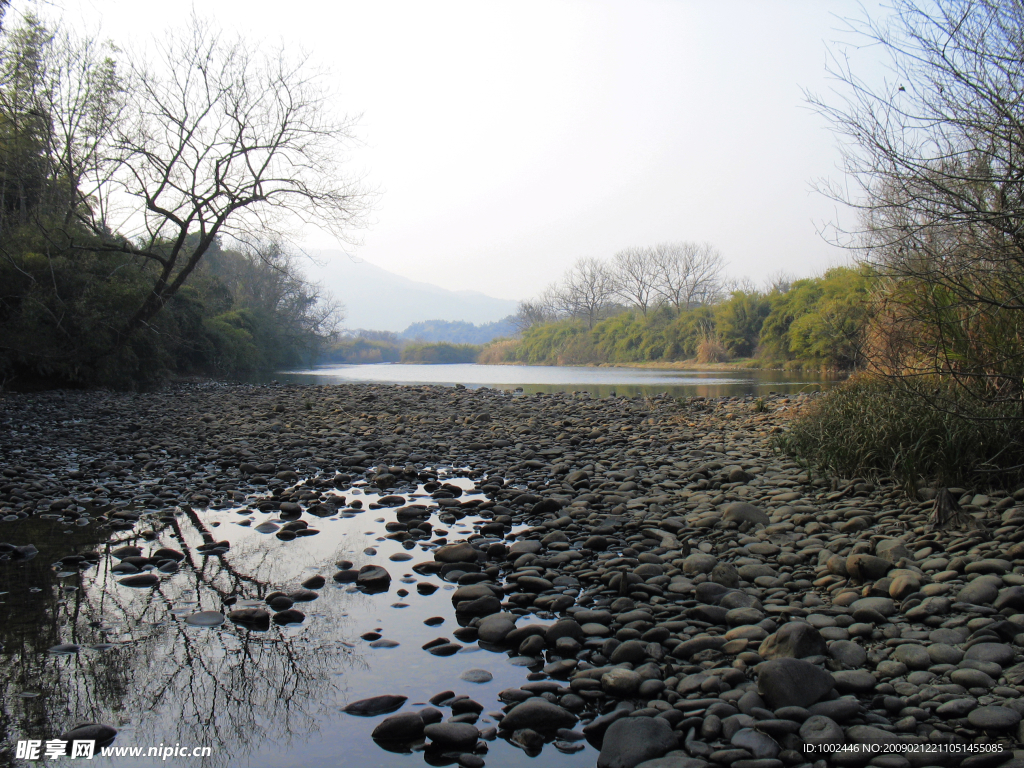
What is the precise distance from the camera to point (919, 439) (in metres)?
4.44

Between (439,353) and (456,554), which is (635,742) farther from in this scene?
(439,353)

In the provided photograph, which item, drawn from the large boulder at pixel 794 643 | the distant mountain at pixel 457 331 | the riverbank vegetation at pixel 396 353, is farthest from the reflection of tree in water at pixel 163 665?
the distant mountain at pixel 457 331

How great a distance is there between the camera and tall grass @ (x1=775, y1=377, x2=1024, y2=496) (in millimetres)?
4156

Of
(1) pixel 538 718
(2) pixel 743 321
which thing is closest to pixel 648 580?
(1) pixel 538 718

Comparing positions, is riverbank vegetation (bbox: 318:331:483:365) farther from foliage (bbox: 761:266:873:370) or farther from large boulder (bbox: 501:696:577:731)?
large boulder (bbox: 501:696:577:731)

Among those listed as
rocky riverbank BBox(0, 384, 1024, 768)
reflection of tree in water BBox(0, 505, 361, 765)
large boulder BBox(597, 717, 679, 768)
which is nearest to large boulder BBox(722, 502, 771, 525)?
rocky riverbank BBox(0, 384, 1024, 768)

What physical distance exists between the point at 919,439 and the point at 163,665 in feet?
16.2

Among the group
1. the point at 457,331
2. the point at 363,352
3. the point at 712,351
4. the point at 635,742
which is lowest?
the point at 635,742

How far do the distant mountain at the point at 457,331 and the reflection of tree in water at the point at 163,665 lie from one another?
11984cm

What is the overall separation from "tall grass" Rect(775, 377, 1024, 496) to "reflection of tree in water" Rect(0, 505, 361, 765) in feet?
12.6

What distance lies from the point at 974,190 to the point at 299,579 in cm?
475

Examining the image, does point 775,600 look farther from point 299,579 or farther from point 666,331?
point 666,331

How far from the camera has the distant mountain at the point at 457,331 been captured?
5102 inches

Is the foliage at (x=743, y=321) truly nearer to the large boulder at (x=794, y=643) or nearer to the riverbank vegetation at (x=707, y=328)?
the riverbank vegetation at (x=707, y=328)
